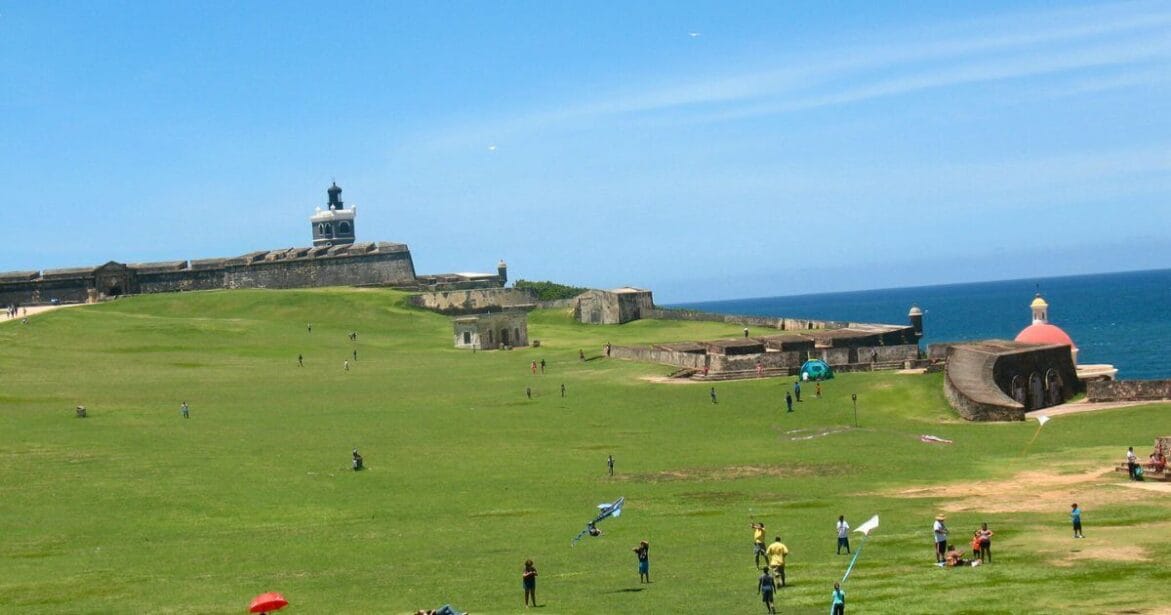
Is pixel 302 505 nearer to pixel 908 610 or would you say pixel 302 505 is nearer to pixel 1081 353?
pixel 908 610

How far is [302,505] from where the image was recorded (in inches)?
1639

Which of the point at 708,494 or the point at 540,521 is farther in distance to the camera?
the point at 708,494

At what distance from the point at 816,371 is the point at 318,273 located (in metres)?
74.4

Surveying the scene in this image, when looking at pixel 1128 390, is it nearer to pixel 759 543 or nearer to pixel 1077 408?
pixel 1077 408

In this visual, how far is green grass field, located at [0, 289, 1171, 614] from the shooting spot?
2945cm

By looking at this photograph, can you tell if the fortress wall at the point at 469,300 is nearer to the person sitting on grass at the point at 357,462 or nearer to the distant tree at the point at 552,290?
the distant tree at the point at 552,290

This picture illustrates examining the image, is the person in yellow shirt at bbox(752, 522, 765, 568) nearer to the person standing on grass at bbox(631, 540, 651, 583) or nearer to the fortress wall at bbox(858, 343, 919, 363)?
the person standing on grass at bbox(631, 540, 651, 583)

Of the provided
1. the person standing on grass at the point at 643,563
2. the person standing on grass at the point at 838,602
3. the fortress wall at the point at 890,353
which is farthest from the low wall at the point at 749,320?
the person standing on grass at the point at 838,602

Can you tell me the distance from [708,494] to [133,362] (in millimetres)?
48057

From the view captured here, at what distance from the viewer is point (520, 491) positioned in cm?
4372

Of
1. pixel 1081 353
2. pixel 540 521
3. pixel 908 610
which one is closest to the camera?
pixel 908 610

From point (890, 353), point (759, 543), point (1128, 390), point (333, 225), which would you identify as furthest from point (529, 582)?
point (333, 225)

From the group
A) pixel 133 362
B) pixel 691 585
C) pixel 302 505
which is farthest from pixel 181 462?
pixel 133 362


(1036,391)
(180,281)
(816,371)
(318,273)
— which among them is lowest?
(1036,391)
